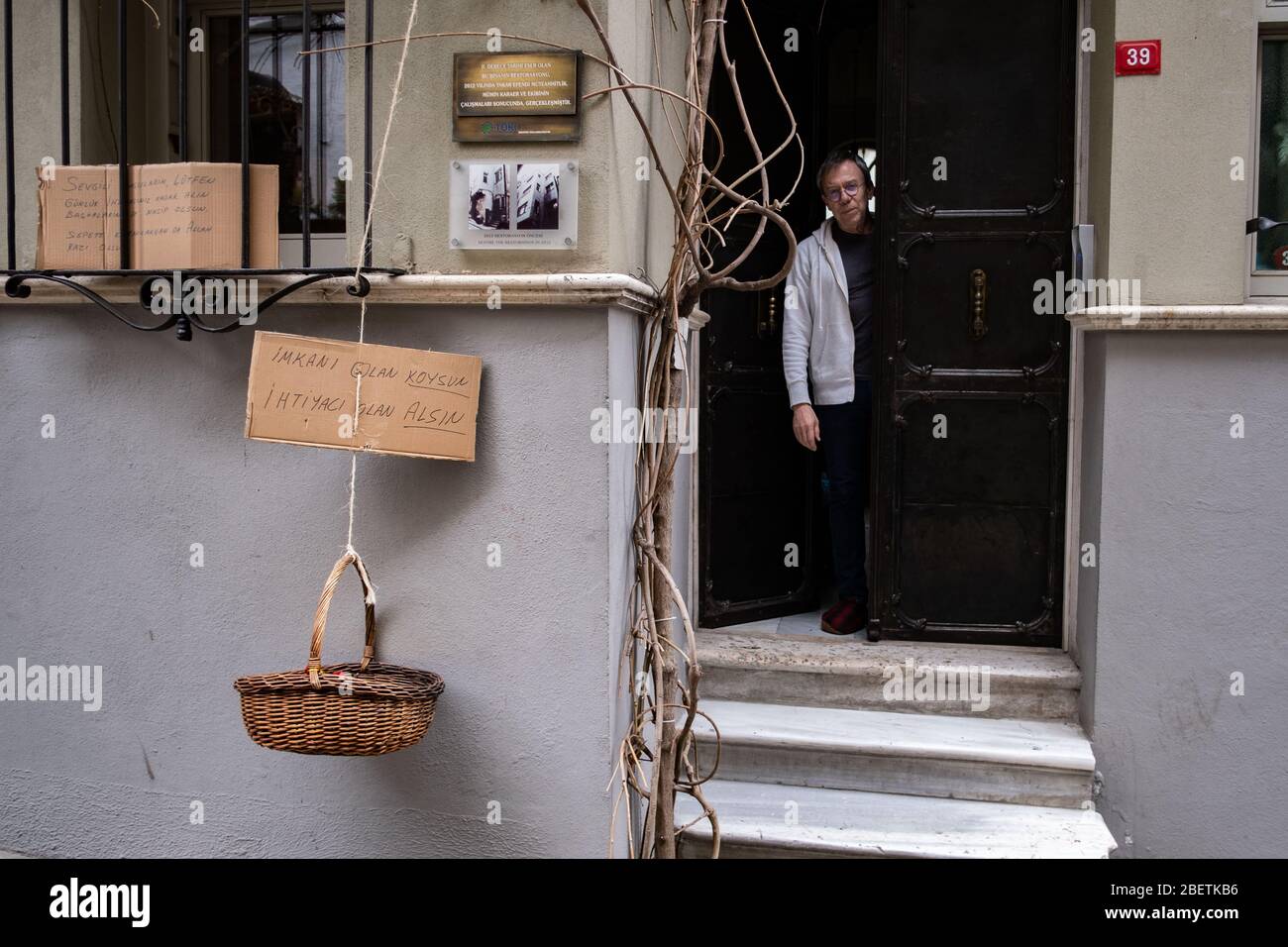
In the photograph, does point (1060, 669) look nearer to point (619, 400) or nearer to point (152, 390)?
point (619, 400)

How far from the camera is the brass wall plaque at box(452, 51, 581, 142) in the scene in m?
2.72

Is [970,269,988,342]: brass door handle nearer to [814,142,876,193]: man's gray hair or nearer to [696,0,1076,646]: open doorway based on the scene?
[696,0,1076,646]: open doorway

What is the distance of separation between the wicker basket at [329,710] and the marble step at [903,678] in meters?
1.49

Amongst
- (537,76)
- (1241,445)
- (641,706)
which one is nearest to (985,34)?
(1241,445)

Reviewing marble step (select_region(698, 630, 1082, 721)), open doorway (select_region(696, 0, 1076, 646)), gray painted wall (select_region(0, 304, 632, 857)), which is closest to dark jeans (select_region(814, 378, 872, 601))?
open doorway (select_region(696, 0, 1076, 646))

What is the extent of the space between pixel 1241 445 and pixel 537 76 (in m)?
2.28

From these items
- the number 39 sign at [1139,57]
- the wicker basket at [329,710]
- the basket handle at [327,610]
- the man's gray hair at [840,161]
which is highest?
the number 39 sign at [1139,57]

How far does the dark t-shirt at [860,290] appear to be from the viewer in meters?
4.26

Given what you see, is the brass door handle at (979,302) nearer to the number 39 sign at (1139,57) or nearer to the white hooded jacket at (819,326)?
the white hooded jacket at (819,326)

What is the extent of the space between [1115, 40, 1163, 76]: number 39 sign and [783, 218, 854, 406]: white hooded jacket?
118cm

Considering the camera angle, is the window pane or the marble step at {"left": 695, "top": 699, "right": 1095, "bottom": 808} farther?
the window pane

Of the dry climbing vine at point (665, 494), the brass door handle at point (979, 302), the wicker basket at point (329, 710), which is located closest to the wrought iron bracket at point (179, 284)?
the dry climbing vine at point (665, 494)

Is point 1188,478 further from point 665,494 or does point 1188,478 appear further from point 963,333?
point 665,494

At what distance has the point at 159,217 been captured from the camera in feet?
9.48
